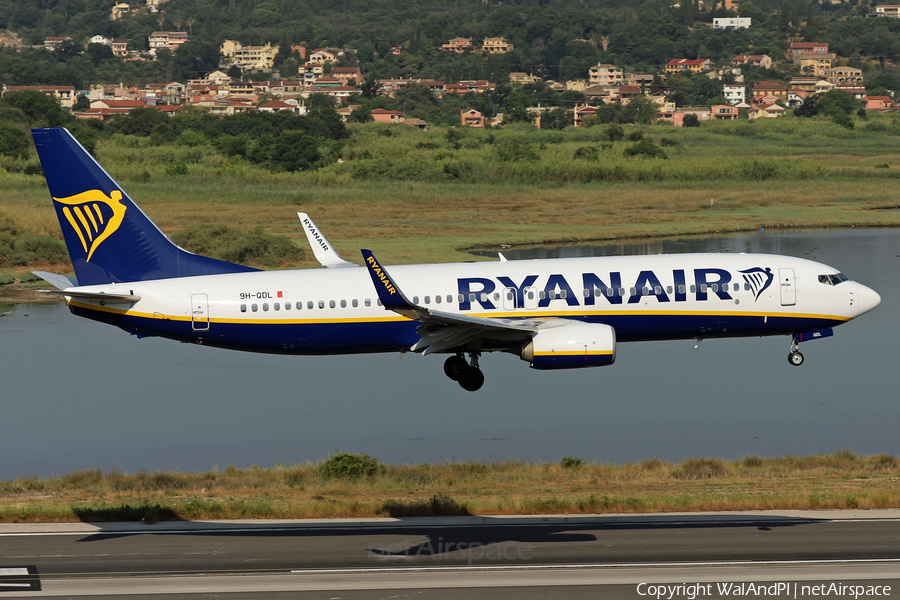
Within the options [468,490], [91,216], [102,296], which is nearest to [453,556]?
[468,490]

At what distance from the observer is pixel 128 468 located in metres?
55.4

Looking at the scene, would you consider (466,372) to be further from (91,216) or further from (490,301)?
(91,216)

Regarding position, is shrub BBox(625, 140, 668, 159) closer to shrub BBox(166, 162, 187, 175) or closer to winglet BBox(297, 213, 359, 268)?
shrub BBox(166, 162, 187, 175)

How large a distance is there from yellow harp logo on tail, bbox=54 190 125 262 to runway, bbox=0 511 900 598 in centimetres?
1293

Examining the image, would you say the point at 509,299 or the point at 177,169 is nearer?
the point at 509,299

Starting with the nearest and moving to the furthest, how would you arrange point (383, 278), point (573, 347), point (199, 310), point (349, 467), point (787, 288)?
point (383, 278), point (573, 347), point (199, 310), point (787, 288), point (349, 467)

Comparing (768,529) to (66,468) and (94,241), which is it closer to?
(94,241)

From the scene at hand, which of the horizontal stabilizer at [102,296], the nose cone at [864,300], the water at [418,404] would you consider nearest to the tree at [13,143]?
the water at [418,404]

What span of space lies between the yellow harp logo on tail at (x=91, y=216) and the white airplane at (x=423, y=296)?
4cm

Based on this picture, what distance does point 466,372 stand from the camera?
4781cm

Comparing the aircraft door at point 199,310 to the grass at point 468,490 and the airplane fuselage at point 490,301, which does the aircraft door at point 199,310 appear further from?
the grass at point 468,490

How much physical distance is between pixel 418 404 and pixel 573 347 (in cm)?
2323

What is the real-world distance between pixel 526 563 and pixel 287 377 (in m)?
41.5

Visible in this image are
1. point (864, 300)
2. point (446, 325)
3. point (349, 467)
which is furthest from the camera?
point (349, 467)
